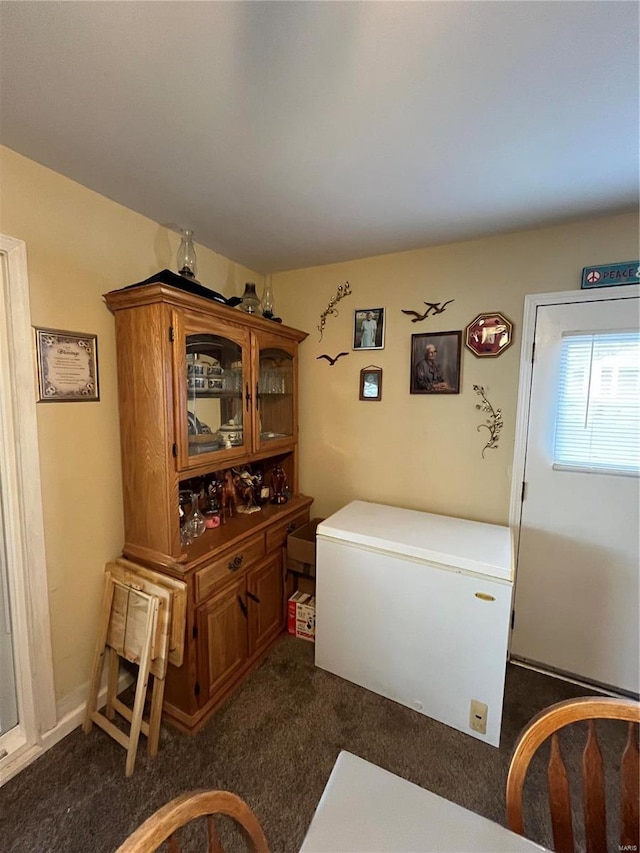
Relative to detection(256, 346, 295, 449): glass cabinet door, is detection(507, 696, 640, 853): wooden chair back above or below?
below

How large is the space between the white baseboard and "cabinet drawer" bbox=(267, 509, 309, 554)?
37.8 inches

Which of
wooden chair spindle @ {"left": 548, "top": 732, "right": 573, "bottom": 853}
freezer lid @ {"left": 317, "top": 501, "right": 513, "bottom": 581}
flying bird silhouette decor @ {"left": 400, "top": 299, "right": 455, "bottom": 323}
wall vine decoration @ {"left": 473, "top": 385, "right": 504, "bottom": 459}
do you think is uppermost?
flying bird silhouette decor @ {"left": 400, "top": 299, "right": 455, "bottom": 323}

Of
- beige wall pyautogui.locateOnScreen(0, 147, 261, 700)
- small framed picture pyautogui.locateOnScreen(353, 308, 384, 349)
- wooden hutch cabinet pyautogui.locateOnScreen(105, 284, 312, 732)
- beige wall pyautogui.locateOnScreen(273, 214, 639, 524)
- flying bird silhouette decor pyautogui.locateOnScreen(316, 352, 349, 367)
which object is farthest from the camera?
flying bird silhouette decor pyautogui.locateOnScreen(316, 352, 349, 367)

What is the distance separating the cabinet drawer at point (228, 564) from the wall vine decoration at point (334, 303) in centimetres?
143

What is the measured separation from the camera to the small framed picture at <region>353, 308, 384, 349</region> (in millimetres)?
2295

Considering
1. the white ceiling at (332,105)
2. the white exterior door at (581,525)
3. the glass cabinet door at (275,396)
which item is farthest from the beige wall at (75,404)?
the white exterior door at (581,525)

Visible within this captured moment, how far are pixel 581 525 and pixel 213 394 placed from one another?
80.5 inches

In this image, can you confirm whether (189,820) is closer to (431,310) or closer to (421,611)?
(421,611)

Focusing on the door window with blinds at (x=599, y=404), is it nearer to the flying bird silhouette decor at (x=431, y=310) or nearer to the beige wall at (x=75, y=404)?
the flying bird silhouette decor at (x=431, y=310)

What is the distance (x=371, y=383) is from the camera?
235 cm

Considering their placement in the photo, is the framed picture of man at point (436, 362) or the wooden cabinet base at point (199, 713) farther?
the framed picture of man at point (436, 362)

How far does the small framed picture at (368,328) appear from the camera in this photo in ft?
7.53

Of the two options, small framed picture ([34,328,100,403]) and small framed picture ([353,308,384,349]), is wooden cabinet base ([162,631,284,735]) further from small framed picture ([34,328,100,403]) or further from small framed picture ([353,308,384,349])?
small framed picture ([353,308,384,349])

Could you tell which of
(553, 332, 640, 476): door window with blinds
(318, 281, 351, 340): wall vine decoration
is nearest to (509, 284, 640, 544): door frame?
(553, 332, 640, 476): door window with blinds
